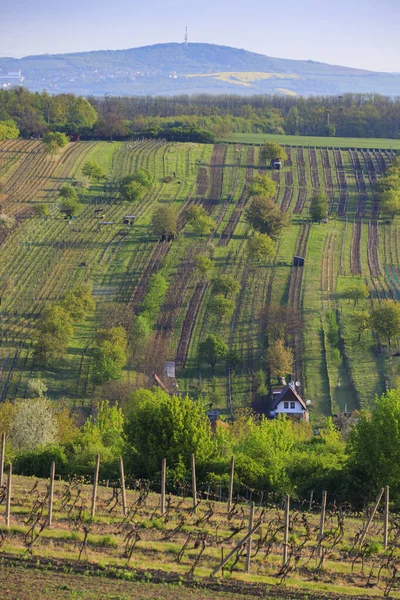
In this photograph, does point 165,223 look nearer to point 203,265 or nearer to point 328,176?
point 203,265

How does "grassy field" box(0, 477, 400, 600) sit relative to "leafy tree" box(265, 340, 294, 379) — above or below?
above

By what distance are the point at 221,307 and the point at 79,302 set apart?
14310mm

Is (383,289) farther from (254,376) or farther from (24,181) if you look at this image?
(24,181)

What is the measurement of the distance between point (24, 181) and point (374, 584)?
118780 millimetres

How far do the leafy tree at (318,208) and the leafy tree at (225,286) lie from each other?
A: 32615 millimetres

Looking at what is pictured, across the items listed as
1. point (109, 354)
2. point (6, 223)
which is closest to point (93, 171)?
point (6, 223)

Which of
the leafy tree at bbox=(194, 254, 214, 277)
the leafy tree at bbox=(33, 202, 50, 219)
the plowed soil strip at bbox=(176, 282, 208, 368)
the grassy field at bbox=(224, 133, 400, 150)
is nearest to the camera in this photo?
the plowed soil strip at bbox=(176, 282, 208, 368)

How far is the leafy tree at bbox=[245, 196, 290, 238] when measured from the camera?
117938 mm

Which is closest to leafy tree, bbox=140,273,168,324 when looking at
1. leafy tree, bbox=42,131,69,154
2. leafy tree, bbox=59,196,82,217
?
leafy tree, bbox=59,196,82,217

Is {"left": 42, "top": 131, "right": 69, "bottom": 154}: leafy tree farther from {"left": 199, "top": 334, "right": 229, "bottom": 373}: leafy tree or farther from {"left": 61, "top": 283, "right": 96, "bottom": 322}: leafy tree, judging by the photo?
{"left": 199, "top": 334, "right": 229, "bottom": 373}: leafy tree

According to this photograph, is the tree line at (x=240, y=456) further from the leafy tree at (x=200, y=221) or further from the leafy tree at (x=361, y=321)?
the leafy tree at (x=200, y=221)

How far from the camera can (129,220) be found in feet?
408

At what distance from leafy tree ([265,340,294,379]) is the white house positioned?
455 cm

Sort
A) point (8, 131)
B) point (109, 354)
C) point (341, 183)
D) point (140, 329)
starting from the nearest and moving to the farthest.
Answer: point (109, 354) < point (140, 329) < point (341, 183) < point (8, 131)
